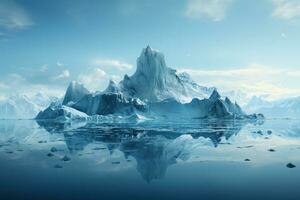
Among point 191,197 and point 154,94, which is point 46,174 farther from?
point 154,94

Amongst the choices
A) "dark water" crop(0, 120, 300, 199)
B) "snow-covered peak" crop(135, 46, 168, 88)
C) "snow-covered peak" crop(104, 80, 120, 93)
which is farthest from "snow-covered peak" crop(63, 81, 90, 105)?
"dark water" crop(0, 120, 300, 199)

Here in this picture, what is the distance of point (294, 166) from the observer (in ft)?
49.7

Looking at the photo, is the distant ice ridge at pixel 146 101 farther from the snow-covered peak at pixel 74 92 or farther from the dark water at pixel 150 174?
the dark water at pixel 150 174

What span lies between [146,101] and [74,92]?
111 ft

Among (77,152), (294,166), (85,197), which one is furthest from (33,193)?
(294,166)

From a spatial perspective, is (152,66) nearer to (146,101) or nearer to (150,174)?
(146,101)

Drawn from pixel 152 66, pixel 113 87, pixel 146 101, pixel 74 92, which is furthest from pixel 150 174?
pixel 74 92

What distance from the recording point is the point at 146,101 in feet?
346

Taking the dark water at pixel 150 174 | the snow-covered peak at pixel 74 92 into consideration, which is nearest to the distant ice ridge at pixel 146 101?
the snow-covered peak at pixel 74 92

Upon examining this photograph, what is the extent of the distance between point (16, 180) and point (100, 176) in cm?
333

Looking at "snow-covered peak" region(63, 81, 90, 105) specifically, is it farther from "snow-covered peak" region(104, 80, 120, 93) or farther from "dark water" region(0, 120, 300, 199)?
"dark water" region(0, 120, 300, 199)

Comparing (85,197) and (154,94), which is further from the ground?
(154,94)

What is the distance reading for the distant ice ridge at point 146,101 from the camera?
9144 centimetres

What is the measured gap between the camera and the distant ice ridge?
300 ft
